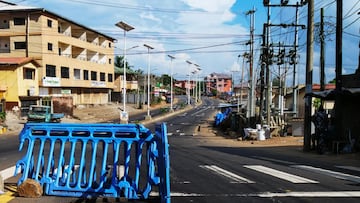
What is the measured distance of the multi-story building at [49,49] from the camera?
52.8m

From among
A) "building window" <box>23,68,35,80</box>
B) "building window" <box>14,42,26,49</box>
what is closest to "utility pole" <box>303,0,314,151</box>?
"building window" <box>23,68,35,80</box>

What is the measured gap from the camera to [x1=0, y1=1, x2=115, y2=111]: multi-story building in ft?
173

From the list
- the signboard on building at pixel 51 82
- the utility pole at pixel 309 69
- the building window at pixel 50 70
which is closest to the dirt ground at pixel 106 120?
the signboard on building at pixel 51 82

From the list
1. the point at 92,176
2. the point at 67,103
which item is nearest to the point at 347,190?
the point at 92,176

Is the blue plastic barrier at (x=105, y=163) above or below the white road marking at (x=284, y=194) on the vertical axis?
above

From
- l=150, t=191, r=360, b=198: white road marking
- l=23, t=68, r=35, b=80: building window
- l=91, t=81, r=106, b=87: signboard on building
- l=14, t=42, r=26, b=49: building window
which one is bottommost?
l=150, t=191, r=360, b=198: white road marking

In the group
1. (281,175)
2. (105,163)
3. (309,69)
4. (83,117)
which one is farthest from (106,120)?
(105,163)

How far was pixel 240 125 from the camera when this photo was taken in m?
40.0

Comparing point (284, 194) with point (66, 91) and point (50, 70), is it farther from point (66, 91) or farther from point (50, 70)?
point (66, 91)

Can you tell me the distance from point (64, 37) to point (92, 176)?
179 feet

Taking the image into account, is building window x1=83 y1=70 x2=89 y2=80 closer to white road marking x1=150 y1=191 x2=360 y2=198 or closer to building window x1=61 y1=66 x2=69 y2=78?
building window x1=61 y1=66 x2=69 y2=78

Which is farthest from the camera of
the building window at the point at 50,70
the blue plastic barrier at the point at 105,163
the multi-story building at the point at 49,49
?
the building window at the point at 50,70

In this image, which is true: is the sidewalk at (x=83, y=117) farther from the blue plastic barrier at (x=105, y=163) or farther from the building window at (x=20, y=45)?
the blue plastic barrier at (x=105, y=163)

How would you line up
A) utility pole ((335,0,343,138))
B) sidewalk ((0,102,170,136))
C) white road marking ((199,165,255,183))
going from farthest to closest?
sidewalk ((0,102,170,136)), utility pole ((335,0,343,138)), white road marking ((199,165,255,183))
